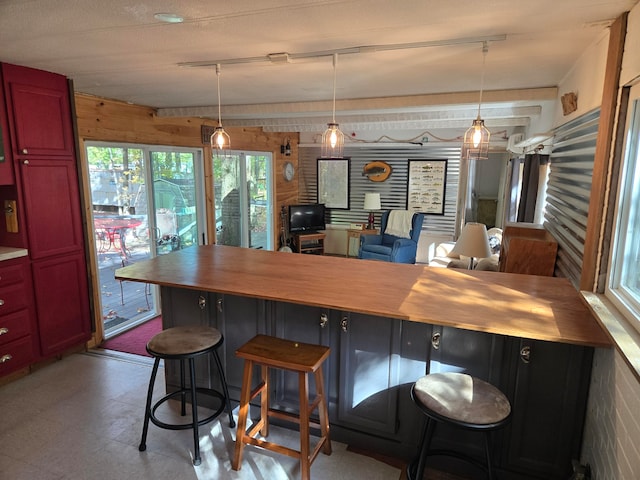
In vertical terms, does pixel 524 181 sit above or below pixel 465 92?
below

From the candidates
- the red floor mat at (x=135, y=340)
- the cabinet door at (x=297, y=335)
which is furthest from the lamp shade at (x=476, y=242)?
the red floor mat at (x=135, y=340)

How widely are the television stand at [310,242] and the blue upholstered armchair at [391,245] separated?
3.13 ft

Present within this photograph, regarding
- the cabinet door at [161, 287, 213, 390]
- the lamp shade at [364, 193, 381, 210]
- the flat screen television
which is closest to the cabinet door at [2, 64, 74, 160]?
the cabinet door at [161, 287, 213, 390]

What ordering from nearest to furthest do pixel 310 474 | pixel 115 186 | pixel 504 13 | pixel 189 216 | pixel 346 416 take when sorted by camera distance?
pixel 504 13, pixel 310 474, pixel 346 416, pixel 115 186, pixel 189 216

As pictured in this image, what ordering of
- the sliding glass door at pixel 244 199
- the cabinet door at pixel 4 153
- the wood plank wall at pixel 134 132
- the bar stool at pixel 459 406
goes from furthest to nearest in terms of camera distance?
the sliding glass door at pixel 244 199 < the wood plank wall at pixel 134 132 < the cabinet door at pixel 4 153 < the bar stool at pixel 459 406

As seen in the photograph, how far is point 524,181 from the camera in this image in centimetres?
379

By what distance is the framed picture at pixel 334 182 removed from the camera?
758cm

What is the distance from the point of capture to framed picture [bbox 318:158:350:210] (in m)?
7.58

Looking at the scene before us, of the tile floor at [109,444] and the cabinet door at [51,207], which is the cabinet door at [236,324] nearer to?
the tile floor at [109,444]

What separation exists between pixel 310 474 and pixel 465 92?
10.1 feet

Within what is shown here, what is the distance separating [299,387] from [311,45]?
181 centimetres

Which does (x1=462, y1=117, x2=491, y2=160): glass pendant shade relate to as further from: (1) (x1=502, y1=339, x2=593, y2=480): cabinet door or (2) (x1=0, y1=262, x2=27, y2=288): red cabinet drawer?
(2) (x1=0, y1=262, x2=27, y2=288): red cabinet drawer

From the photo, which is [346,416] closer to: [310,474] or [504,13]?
[310,474]

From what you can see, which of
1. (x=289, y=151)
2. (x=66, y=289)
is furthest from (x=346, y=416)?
(x=289, y=151)
